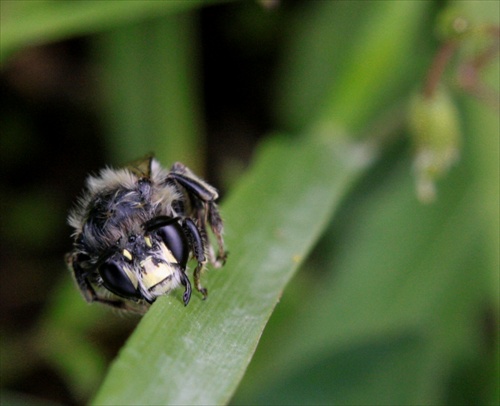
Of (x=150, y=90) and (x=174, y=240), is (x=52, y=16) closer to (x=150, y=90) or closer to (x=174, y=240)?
(x=150, y=90)

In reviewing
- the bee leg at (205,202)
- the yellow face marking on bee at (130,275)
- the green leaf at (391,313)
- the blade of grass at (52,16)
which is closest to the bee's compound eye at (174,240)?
the yellow face marking on bee at (130,275)

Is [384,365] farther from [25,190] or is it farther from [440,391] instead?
[25,190]

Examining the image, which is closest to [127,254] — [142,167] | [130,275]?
[130,275]

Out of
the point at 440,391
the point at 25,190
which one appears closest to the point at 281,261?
the point at 440,391

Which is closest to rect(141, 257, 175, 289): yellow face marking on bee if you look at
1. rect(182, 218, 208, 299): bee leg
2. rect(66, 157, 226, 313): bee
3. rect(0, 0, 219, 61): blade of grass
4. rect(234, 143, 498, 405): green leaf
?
rect(66, 157, 226, 313): bee

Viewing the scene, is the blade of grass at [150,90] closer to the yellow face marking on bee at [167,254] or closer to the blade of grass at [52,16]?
the blade of grass at [52,16]

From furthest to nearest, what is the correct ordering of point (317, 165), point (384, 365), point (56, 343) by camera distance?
point (56, 343) → point (317, 165) → point (384, 365)
